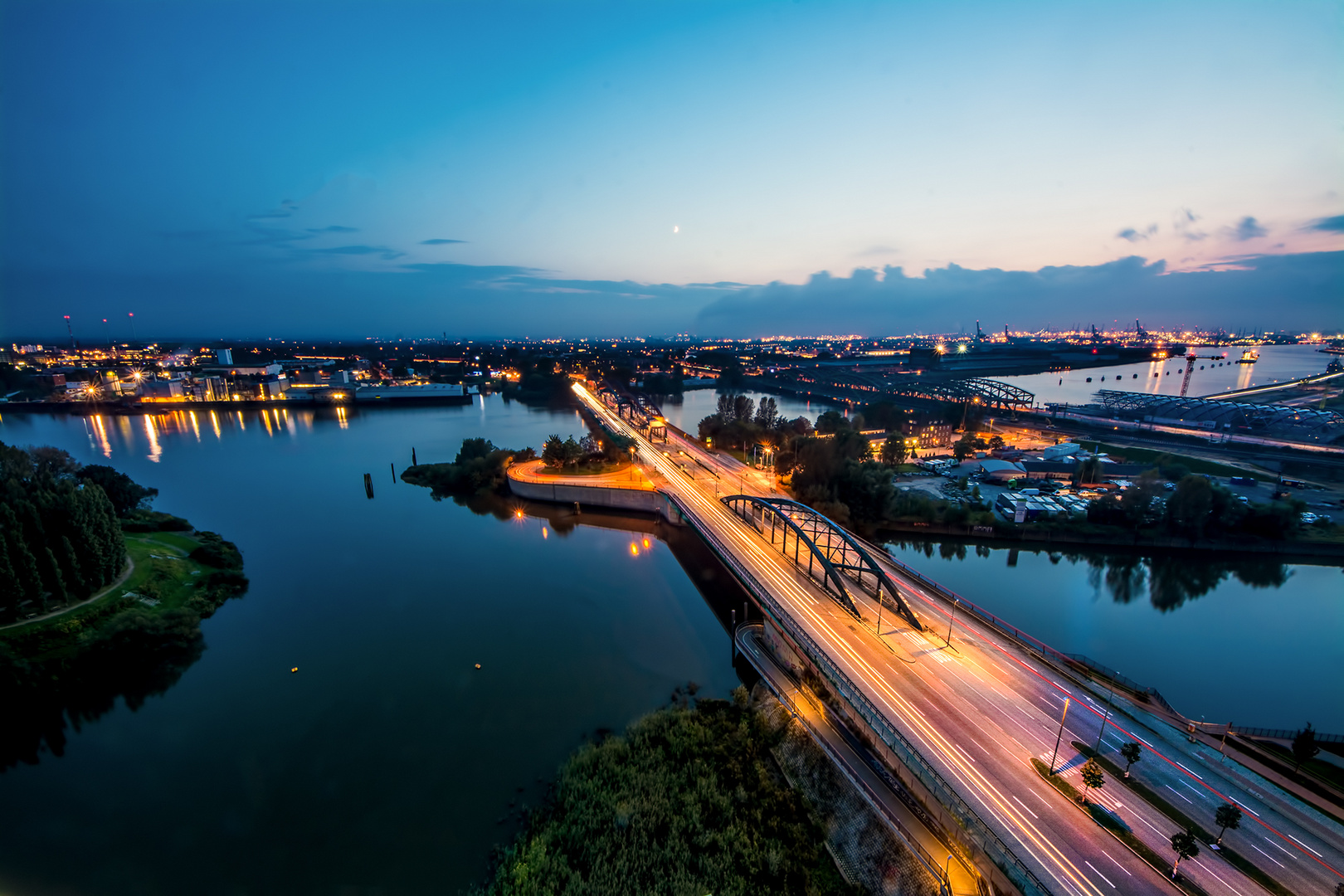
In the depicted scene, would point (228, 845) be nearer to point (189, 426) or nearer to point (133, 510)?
point (133, 510)

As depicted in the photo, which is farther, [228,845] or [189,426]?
[189,426]

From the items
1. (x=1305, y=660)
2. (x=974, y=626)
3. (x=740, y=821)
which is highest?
(x=974, y=626)

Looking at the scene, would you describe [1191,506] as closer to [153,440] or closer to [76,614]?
[76,614]

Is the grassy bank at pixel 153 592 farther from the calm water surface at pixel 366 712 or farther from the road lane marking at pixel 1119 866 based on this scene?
the road lane marking at pixel 1119 866

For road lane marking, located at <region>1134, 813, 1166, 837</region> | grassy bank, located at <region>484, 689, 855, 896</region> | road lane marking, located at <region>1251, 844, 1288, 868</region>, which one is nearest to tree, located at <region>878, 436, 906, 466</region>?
grassy bank, located at <region>484, 689, 855, 896</region>

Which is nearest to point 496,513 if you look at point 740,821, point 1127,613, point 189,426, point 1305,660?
point 740,821

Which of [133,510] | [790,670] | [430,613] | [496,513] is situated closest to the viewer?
[790,670]

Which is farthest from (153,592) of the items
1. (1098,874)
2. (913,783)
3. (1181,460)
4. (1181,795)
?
(1181,460)

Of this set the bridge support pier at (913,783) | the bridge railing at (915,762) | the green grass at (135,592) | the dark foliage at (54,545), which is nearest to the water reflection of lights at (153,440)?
the green grass at (135,592)
